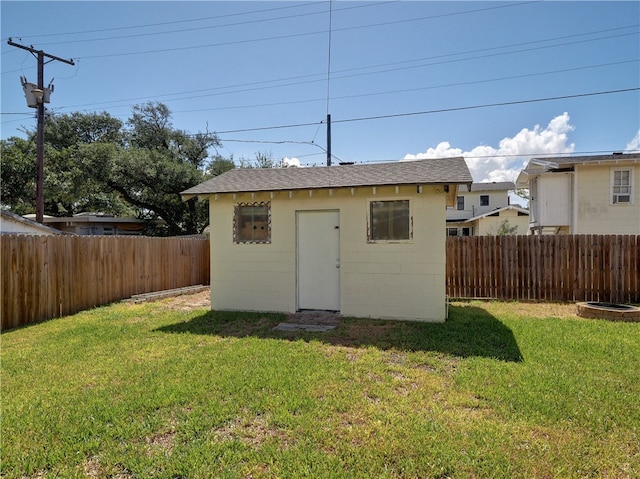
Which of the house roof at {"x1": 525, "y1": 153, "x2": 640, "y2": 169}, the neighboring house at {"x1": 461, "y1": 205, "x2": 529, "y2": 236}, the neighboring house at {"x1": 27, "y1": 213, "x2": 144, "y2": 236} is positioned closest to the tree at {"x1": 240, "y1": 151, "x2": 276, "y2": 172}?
the neighboring house at {"x1": 27, "y1": 213, "x2": 144, "y2": 236}

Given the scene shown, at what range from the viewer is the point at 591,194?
549 inches

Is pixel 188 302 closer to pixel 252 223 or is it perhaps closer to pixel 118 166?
pixel 252 223

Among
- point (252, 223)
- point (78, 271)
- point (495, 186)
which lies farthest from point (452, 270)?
point (495, 186)

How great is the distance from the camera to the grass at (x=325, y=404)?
2.52 m

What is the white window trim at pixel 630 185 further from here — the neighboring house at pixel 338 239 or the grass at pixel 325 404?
the grass at pixel 325 404

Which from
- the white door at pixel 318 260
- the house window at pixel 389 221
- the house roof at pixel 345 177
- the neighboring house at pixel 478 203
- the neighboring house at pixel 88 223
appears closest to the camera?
the house roof at pixel 345 177

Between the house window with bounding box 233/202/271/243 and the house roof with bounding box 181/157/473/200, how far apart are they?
0.45 meters

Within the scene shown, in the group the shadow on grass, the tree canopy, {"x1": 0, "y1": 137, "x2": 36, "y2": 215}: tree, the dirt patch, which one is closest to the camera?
the shadow on grass

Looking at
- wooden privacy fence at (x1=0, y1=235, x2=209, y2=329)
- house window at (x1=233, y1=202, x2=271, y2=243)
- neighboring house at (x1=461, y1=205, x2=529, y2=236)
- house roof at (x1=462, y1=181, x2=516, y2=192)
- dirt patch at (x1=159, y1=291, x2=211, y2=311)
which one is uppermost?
house roof at (x1=462, y1=181, x2=516, y2=192)

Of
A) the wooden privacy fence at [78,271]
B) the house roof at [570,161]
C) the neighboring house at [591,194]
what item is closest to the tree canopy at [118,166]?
the wooden privacy fence at [78,271]

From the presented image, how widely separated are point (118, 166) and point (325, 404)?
22.9m

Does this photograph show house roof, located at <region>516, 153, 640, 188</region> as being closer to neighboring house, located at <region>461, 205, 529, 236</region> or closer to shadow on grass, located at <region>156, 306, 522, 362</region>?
neighboring house, located at <region>461, 205, 529, 236</region>

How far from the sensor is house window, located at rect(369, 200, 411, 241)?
682 centimetres

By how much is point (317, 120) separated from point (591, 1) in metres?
9.87
